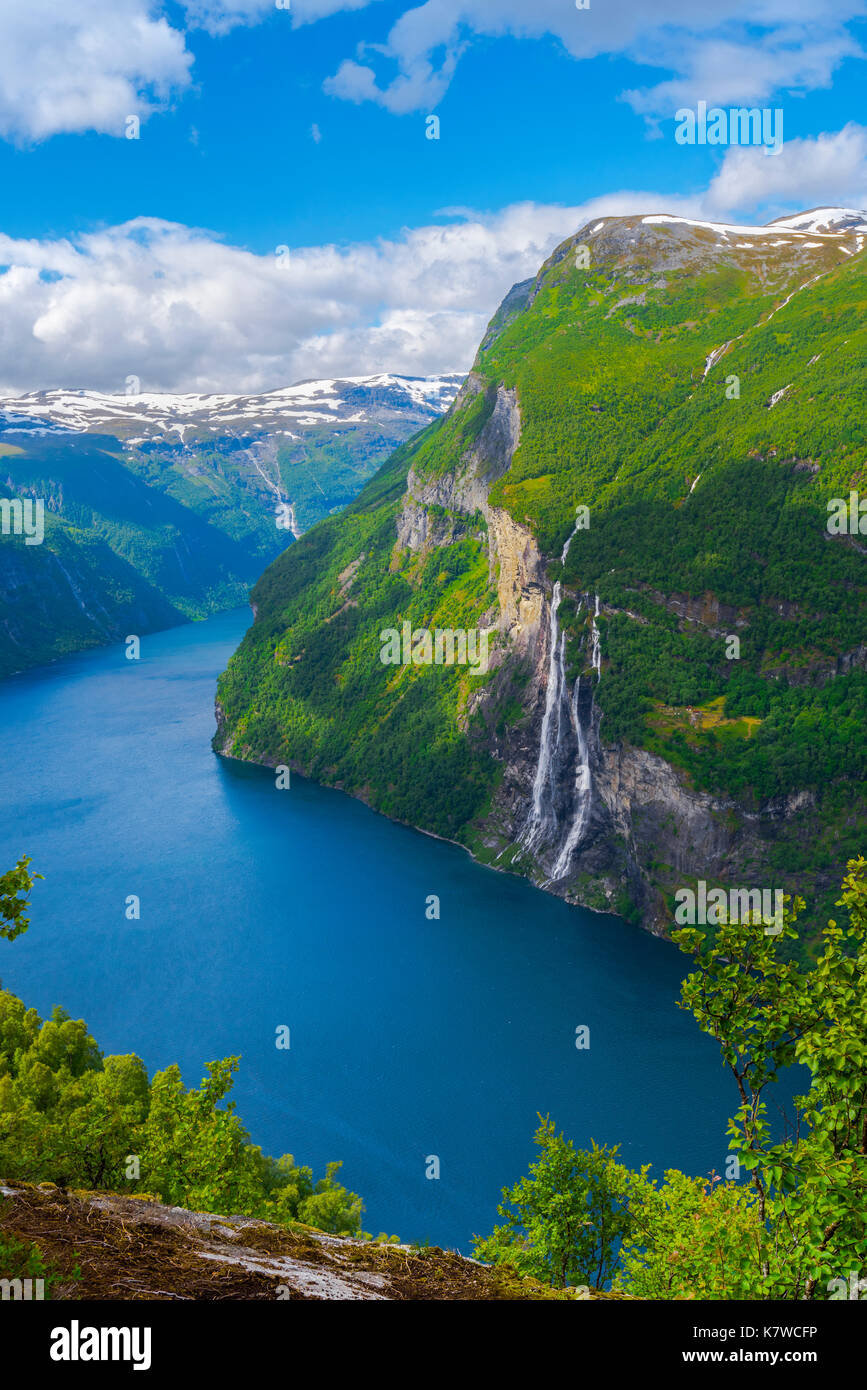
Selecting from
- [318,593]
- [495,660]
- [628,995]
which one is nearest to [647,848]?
[628,995]

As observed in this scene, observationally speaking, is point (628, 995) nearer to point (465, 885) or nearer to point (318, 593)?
point (465, 885)

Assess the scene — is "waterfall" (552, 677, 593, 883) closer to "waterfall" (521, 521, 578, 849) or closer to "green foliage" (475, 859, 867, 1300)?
"waterfall" (521, 521, 578, 849)

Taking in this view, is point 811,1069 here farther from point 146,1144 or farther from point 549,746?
point 549,746

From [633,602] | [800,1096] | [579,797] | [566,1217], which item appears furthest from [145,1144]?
[633,602]

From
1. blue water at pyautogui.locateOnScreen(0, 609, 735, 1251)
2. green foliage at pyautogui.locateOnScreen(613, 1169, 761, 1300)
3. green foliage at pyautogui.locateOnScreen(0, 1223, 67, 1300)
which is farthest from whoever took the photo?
blue water at pyautogui.locateOnScreen(0, 609, 735, 1251)

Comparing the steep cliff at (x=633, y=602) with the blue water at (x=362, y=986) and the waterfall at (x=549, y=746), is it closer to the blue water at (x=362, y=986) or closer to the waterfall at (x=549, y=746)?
the waterfall at (x=549, y=746)

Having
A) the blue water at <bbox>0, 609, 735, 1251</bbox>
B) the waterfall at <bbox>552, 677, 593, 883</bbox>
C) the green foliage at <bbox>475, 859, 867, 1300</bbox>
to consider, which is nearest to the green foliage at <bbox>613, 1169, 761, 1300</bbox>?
the green foliage at <bbox>475, 859, 867, 1300</bbox>
